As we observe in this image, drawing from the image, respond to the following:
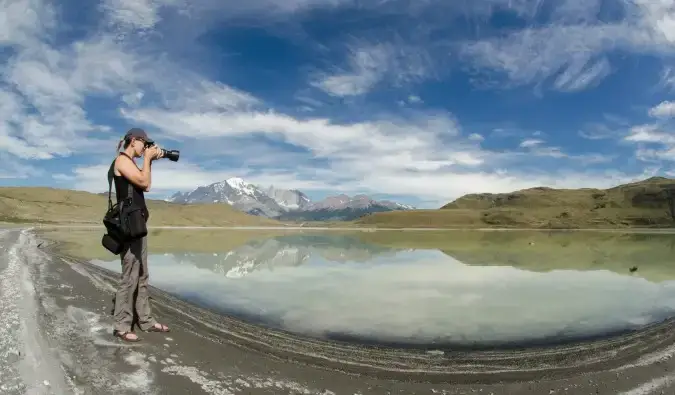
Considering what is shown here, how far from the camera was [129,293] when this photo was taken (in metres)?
7.34

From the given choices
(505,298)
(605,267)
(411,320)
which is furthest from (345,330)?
(605,267)

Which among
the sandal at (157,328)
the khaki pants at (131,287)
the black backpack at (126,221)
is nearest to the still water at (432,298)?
the sandal at (157,328)

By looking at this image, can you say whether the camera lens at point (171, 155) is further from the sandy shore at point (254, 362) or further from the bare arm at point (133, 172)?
the sandy shore at point (254, 362)

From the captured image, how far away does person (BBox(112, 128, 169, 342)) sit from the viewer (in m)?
7.07

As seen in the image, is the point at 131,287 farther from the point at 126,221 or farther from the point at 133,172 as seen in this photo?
the point at 133,172

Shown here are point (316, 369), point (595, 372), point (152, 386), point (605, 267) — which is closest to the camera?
point (152, 386)

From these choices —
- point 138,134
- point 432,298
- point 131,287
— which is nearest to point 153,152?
point 138,134

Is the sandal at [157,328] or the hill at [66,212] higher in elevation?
the hill at [66,212]

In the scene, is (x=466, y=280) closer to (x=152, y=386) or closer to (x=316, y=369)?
(x=316, y=369)

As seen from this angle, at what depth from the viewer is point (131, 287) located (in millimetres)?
7359

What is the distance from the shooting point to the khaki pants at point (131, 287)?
283 inches

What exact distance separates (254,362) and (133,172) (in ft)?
11.9

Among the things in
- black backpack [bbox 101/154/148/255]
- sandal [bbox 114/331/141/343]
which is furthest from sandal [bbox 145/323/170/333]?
black backpack [bbox 101/154/148/255]

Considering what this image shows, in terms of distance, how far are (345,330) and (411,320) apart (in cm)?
230
